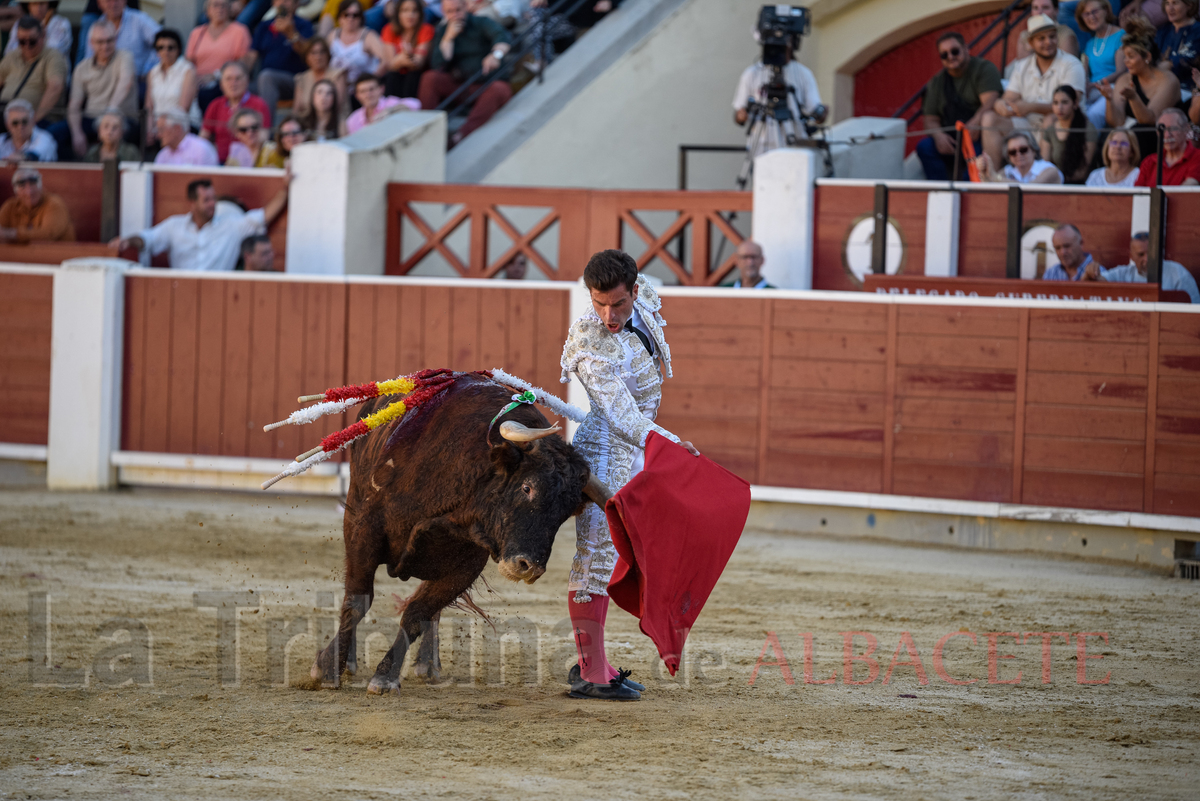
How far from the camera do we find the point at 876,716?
362 centimetres

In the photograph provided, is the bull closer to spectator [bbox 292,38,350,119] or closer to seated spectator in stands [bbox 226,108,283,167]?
seated spectator in stands [bbox 226,108,283,167]

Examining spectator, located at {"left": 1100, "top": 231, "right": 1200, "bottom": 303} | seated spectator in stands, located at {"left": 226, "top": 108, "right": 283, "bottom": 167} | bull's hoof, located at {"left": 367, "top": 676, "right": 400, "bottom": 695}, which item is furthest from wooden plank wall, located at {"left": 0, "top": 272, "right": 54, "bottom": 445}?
spectator, located at {"left": 1100, "top": 231, "right": 1200, "bottom": 303}

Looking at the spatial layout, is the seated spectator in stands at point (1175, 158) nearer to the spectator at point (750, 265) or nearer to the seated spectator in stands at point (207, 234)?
the spectator at point (750, 265)

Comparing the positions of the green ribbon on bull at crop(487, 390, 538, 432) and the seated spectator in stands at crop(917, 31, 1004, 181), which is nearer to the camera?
the green ribbon on bull at crop(487, 390, 538, 432)

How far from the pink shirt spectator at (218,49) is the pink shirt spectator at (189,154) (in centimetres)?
143

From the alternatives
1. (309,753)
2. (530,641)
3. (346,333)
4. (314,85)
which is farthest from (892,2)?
(309,753)

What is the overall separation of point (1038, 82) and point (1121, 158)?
38.5 inches

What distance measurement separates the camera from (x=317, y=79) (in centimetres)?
965

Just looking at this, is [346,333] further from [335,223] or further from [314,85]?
[314,85]

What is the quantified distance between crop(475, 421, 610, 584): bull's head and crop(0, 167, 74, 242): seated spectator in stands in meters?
6.32

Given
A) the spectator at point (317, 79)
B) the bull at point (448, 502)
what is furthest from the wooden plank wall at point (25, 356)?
the bull at point (448, 502)

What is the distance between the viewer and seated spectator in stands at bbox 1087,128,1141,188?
7.23 m

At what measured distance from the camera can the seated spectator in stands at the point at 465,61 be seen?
400 inches

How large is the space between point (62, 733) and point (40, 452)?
5.69 metres
